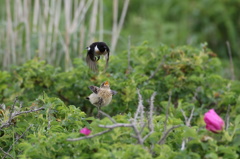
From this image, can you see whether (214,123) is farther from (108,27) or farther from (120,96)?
(108,27)

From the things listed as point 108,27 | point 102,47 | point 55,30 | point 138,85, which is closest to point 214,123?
point 102,47

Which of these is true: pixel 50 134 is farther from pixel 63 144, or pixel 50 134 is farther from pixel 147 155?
pixel 147 155

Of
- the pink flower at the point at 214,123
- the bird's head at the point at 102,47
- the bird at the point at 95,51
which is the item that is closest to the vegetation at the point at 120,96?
the pink flower at the point at 214,123

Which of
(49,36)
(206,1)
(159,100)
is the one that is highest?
(206,1)

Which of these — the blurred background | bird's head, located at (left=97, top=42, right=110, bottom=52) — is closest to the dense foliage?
bird's head, located at (left=97, top=42, right=110, bottom=52)

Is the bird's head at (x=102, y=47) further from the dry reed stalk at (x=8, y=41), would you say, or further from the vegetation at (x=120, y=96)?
the dry reed stalk at (x=8, y=41)

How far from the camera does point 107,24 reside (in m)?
9.05

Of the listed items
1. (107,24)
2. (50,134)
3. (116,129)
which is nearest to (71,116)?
(50,134)

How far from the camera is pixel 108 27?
8.98 meters

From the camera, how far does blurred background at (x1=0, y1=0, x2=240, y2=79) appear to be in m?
5.62

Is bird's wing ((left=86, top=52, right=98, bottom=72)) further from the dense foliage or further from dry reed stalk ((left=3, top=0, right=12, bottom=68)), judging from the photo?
dry reed stalk ((left=3, top=0, right=12, bottom=68))

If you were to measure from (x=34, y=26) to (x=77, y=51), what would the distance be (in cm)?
77

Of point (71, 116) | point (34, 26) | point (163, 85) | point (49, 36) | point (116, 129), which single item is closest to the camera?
point (116, 129)

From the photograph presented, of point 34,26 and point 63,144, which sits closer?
point 63,144
